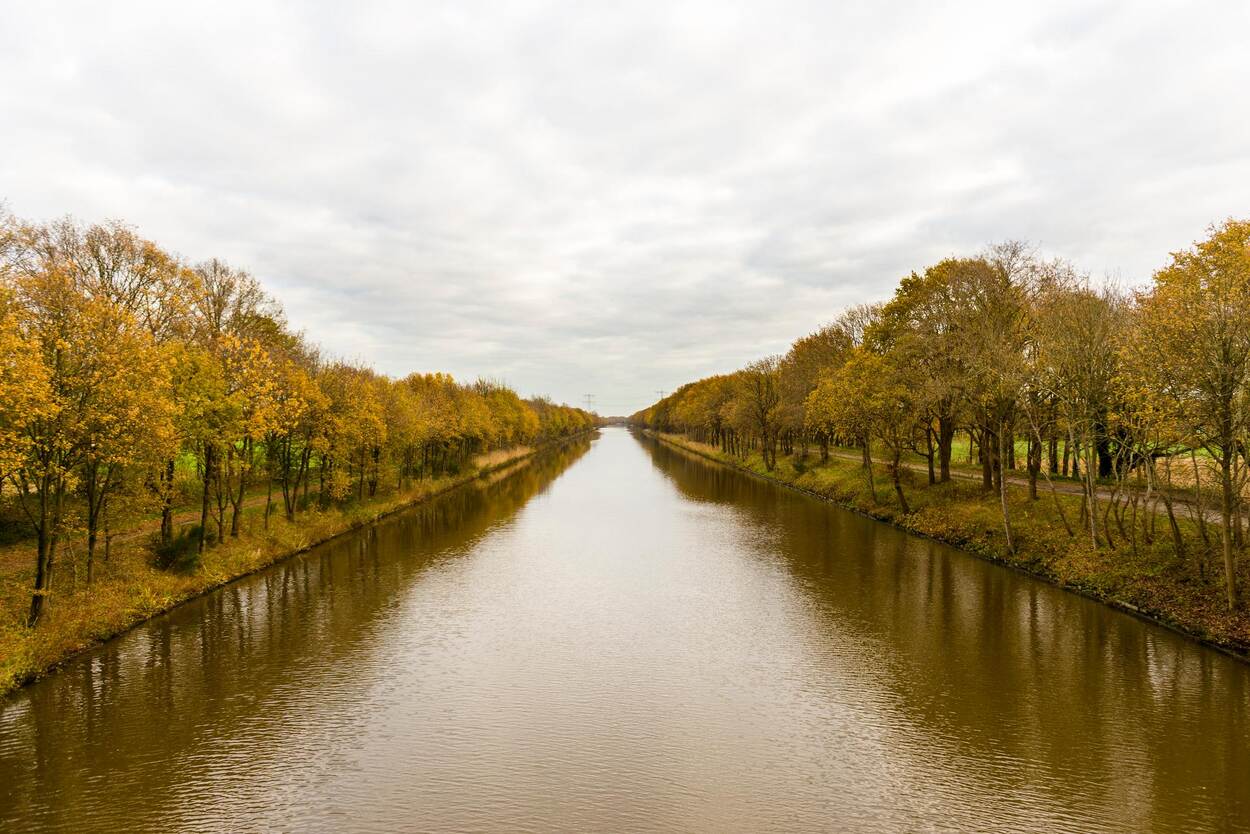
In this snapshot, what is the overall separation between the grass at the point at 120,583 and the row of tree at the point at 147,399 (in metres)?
0.80

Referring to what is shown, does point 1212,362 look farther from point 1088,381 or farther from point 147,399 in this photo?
point 147,399

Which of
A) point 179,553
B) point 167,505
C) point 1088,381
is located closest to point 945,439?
point 1088,381

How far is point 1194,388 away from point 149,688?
3088cm

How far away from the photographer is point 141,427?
2022 cm

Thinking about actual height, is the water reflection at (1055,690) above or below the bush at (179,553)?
below

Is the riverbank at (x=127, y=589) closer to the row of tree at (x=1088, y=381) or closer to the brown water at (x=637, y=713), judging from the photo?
the brown water at (x=637, y=713)

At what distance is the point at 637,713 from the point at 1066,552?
73.1 ft

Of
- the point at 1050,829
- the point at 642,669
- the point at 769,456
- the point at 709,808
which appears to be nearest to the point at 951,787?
the point at 1050,829

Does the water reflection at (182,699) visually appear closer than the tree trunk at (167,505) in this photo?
Yes

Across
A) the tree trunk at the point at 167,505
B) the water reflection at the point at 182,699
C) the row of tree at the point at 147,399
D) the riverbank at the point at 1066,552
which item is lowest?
the water reflection at the point at 182,699

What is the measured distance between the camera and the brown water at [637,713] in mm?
11570

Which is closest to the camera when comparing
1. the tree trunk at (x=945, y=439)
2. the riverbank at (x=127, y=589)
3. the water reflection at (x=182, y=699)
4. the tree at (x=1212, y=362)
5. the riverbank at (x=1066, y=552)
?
the water reflection at (x=182, y=699)

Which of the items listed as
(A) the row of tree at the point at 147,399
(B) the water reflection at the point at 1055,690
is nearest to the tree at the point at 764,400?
(A) the row of tree at the point at 147,399

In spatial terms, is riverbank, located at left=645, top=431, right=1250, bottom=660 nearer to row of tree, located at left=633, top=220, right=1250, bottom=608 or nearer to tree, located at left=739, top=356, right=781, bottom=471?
row of tree, located at left=633, top=220, right=1250, bottom=608
